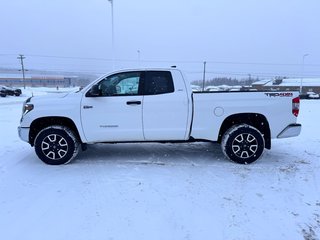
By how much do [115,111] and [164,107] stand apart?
0.94 m

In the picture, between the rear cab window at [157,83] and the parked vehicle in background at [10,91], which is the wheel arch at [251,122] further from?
the parked vehicle in background at [10,91]

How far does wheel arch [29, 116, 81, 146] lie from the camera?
225 inches

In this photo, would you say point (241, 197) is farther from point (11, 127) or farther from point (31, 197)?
point (11, 127)

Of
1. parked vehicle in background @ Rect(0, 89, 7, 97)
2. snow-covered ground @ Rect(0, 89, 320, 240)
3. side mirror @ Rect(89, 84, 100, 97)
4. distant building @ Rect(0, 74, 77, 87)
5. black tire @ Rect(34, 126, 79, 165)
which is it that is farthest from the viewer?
distant building @ Rect(0, 74, 77, 87)

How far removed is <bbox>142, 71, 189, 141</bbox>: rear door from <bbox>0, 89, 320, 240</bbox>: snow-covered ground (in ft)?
2.10

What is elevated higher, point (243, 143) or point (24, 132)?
point (24, 132)

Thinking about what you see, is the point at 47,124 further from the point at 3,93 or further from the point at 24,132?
the point at 3,93

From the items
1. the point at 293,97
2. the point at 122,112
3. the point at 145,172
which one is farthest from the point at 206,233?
the point at 293,97

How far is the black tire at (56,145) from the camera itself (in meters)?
5.64

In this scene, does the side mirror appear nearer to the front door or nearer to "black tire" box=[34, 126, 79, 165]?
the front door

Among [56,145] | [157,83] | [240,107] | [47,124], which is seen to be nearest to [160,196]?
[157,83]

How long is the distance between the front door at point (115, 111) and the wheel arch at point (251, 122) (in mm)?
1660

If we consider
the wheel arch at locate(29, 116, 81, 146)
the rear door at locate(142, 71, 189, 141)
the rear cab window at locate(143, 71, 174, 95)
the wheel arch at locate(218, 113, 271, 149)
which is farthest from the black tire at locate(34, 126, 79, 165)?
the wheel arch at locate(218, 113, 271, 149)

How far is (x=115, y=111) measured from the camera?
5590mm
